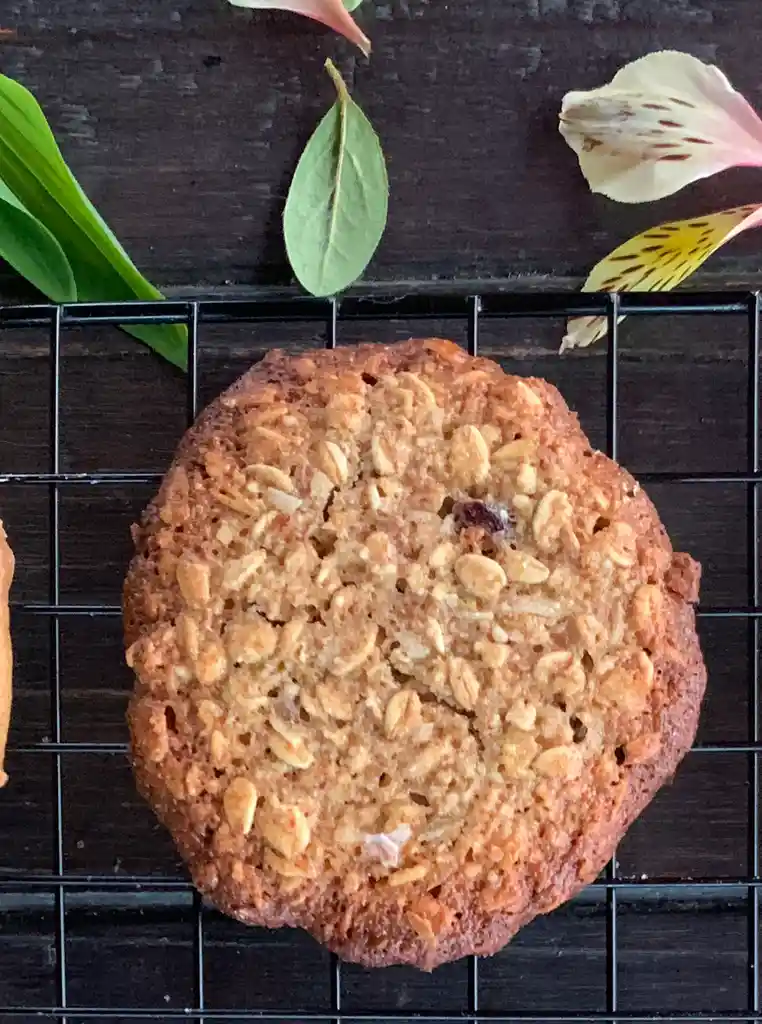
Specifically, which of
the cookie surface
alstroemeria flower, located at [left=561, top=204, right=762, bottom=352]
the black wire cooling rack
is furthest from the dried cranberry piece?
alstroemeria flower, located at [left=561, top=204, right=762, bottom=352]

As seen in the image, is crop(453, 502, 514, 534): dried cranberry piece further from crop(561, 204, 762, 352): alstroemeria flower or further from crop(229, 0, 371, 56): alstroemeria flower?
crop(229, 0, 371, 56): alstroemeria flower

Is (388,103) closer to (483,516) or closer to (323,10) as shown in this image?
(323,10)

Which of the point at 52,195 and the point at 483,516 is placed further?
the point at 52,195

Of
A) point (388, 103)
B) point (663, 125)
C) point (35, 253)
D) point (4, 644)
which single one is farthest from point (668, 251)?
point (4, 644)

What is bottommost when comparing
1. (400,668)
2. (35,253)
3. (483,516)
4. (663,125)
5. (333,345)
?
(400,668)

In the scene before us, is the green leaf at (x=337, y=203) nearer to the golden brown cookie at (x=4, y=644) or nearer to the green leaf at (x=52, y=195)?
the green leaf at (x=52, y=195)

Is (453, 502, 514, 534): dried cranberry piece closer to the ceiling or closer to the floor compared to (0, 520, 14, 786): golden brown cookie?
closer to the ceiling

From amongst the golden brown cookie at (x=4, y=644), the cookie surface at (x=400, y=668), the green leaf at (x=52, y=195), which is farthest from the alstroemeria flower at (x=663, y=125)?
the golden brown cookie at (x=4, y=644)
